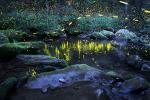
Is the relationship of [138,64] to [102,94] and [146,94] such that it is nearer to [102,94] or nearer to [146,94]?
[146,94]

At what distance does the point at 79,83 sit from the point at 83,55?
554 cm

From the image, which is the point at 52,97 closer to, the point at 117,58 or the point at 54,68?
the point at 54,68

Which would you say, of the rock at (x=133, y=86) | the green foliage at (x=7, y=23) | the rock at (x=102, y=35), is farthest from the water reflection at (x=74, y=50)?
the rock at (x=133, y=86)

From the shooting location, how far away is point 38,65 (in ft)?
34.1

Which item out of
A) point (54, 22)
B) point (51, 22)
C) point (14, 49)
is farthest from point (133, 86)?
point (54, 22)

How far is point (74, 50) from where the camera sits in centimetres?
1559

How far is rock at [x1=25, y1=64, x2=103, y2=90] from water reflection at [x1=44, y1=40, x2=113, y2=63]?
11.6ft

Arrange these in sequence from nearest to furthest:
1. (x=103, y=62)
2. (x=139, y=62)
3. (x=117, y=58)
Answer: (x=139, y=62)
(x=103, y=62)
(x=117, y=58)

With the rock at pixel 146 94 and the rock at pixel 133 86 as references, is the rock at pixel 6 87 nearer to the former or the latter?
the rock at pixel 133 86

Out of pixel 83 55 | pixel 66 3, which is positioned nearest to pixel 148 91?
pixel 83 55

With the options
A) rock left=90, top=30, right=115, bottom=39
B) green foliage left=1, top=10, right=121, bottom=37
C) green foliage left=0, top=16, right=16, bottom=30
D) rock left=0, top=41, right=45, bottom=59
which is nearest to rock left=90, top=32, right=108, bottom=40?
rock left=90, top=30, right=115, bottom=39

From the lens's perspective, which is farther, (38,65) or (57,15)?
(57,15)

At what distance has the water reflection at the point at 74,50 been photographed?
13785 millimetres

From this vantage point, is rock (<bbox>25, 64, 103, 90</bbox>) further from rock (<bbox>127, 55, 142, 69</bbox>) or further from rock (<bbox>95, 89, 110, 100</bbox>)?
rock (<bbox>127, 55, 142, 69</bbox>)
